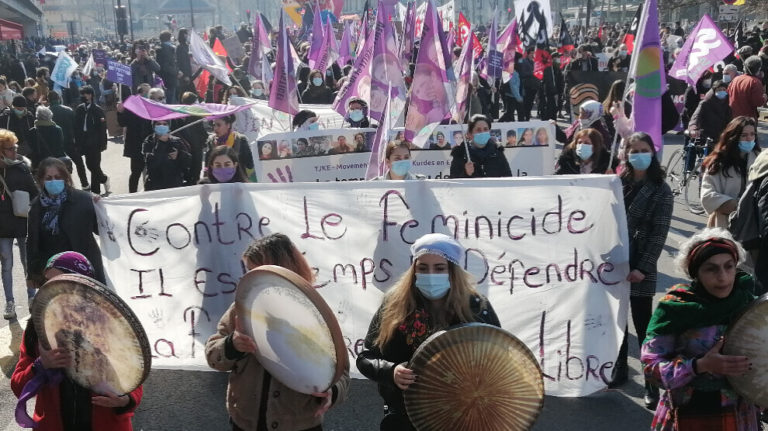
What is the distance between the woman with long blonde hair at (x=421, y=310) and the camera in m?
3.05

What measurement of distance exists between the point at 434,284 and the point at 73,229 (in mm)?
3178

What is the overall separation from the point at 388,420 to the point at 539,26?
1374 centimetres

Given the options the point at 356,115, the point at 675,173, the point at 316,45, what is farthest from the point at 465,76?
the point at 316,45

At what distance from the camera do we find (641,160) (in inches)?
193

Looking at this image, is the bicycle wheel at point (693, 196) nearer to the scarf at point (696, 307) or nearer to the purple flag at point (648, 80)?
the purple flag at point (648, 80)

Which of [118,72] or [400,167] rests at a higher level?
[118,72]

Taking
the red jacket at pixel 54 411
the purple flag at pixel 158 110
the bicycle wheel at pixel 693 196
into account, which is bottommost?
the bicycle wheel at pixel 693 196

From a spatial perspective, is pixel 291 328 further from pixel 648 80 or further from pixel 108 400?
pixel 648 80

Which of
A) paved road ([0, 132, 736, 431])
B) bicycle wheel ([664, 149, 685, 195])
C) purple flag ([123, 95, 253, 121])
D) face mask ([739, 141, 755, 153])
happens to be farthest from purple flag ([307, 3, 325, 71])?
paved road ([0, 132, 736, 431])

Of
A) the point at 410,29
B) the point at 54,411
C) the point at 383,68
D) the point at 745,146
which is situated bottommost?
the point at 54,411

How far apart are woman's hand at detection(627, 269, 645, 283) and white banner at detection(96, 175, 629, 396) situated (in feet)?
0.22

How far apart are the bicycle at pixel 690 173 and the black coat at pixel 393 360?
24.7 feet

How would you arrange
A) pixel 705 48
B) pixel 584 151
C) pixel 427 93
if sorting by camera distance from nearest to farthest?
pixel 584 151 → pixel 427 93 → pixel 705 48

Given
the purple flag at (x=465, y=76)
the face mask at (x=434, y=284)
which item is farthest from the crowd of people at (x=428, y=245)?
the purple flag at (x=465, y=76)
